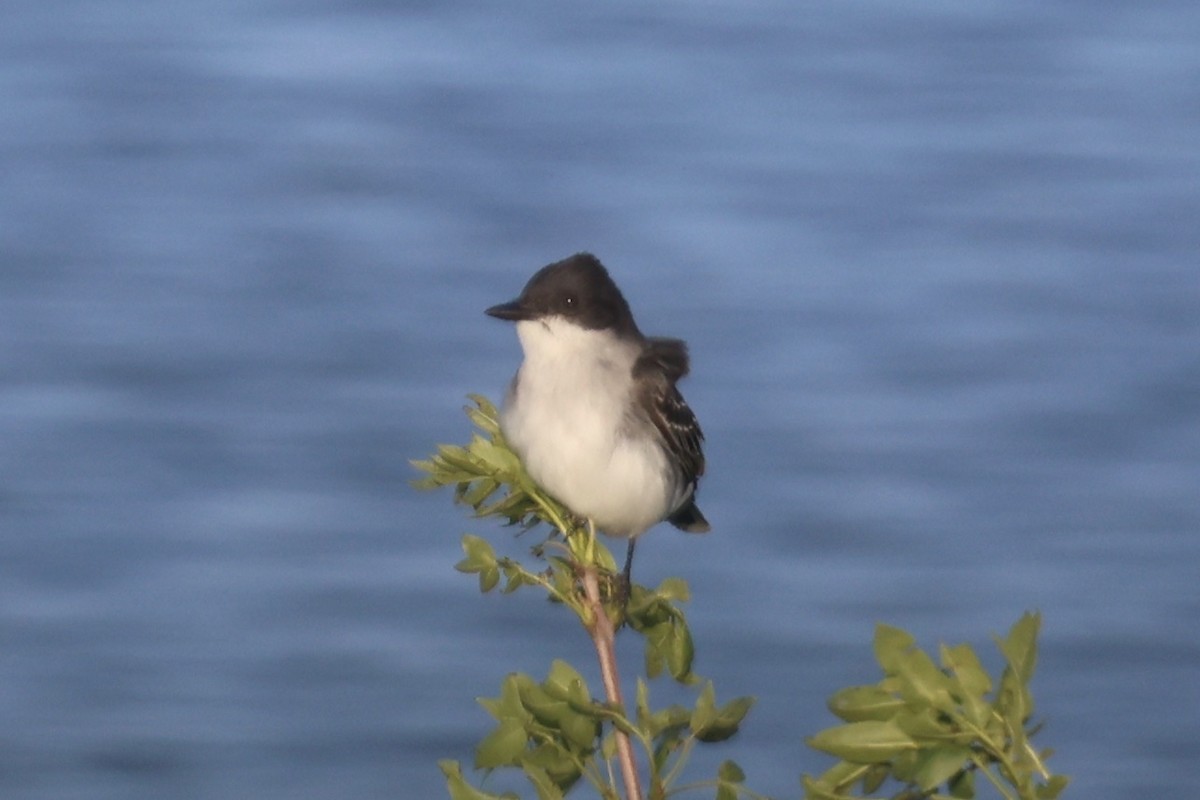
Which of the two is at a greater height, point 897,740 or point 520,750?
point 520,750

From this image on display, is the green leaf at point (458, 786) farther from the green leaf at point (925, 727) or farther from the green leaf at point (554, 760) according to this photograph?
the green leaf at point (925, 727)

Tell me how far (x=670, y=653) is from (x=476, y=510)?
64 centimetres

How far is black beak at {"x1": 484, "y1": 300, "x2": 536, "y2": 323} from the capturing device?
5902mm

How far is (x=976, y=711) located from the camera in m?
2.78

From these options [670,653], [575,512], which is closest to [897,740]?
[670,653]

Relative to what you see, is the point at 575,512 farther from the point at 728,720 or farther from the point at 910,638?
the point at 910,638

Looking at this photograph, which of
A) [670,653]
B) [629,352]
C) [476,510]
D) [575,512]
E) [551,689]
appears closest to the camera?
[551,689]

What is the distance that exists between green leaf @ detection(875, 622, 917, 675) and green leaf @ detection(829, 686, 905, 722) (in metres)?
0.05

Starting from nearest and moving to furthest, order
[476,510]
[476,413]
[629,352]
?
[476,510] < [476,413] < [629,352]

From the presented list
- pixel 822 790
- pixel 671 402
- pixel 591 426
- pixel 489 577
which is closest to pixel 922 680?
pixel 822 790

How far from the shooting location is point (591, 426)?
236 inches

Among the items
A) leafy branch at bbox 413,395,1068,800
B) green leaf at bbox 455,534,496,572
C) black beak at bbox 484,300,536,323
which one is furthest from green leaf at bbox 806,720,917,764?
black beak at bbox 484,300,536,323

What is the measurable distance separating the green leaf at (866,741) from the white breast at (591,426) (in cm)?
275

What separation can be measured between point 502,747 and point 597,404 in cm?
259
